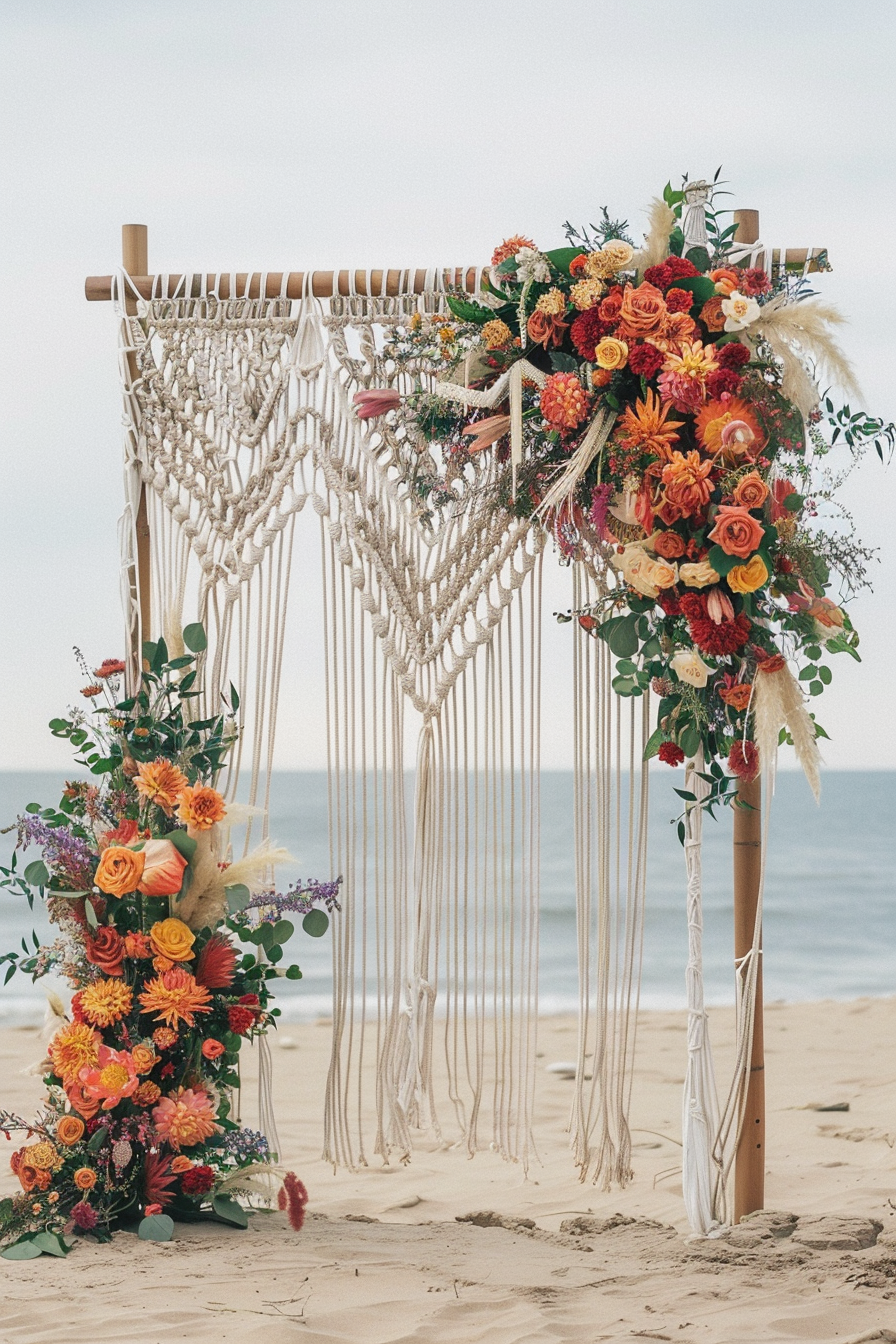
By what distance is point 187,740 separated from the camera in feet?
8.15

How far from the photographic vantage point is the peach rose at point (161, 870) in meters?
2.29

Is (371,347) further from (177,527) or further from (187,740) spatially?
(187,740)

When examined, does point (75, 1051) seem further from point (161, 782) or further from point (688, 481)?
point (688, 481)

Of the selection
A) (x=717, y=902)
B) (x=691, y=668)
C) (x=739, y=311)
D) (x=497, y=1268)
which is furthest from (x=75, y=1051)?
(x=717, y=902)

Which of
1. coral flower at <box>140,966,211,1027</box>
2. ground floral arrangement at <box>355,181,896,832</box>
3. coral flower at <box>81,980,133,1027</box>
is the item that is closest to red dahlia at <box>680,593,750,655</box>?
ground floral arrangement at <box>355,181,896,832</box>

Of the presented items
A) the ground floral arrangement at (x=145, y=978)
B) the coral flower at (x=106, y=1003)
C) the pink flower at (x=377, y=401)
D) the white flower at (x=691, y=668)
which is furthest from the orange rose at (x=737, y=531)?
the coral flower at (x=106, y=1003)

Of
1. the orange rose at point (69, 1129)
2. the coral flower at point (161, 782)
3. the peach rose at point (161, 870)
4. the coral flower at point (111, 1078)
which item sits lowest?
the orange rose at point (69, 1129)

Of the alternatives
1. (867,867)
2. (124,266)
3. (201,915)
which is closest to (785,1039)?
(201,915)

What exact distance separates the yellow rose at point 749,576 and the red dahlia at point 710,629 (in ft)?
0.22

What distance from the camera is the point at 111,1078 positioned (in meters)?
2.24

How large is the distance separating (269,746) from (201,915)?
0.43 metres

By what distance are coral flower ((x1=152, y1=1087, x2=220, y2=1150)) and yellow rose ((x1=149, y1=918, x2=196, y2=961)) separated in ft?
0.82

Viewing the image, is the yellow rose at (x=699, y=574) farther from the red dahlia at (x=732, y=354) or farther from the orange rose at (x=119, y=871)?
the orange rose at (x=119, y=871)

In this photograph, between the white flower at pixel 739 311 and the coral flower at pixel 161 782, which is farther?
the coral flower at pixel 161 782
